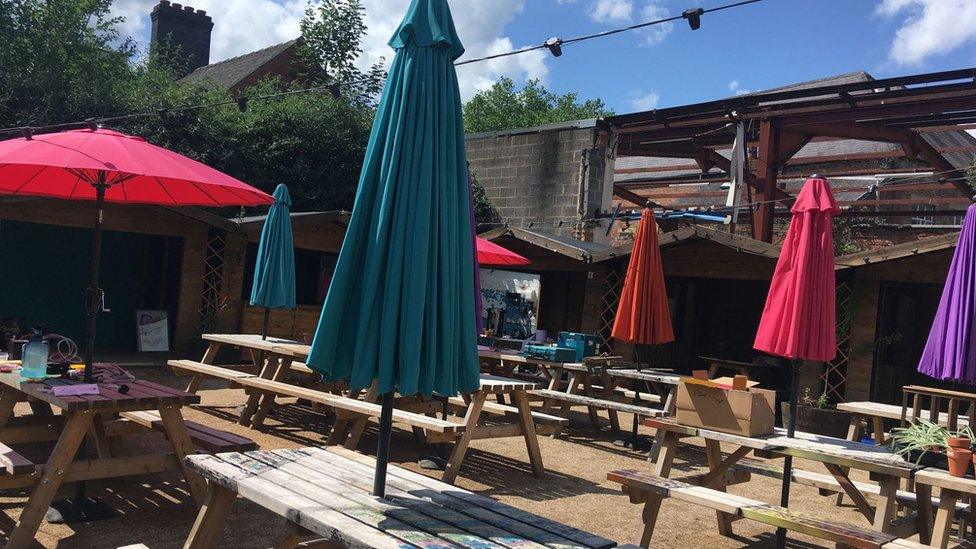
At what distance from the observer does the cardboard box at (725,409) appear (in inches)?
192

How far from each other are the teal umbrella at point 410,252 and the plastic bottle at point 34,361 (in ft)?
9.60

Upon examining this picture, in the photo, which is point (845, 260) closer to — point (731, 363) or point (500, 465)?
point (731, 363)

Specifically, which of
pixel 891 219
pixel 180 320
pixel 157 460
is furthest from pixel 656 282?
pixel 891 219

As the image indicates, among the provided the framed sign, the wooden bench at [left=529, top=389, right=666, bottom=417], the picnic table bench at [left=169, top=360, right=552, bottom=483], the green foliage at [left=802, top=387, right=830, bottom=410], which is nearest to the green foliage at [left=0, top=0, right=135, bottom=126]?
the framed sign

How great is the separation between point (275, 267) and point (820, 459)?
6.28 metres

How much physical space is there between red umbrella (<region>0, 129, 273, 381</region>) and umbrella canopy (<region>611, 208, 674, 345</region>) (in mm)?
4473

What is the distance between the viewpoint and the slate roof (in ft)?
77.0

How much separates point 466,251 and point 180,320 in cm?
1077

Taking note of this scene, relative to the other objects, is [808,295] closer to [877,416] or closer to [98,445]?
[877,416]

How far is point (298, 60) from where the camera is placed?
80.2ft

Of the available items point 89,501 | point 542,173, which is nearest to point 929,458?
point 89,501

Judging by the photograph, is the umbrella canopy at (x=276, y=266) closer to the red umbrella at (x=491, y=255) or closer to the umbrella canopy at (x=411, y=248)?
the red umbrella at (x=491, y=255)

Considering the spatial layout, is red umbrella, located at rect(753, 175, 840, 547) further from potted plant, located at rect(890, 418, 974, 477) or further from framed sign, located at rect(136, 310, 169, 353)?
framed sign, located at rect(136, 310, 169, 353)

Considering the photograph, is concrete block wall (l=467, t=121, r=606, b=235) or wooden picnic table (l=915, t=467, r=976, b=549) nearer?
wooden picnic table (l=915, t=467, r=976, b=549)
